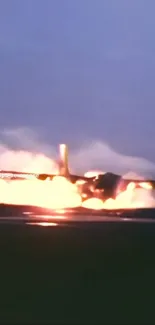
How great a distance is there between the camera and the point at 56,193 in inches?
2459

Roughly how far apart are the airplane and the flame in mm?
317

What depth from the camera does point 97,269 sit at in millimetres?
15992

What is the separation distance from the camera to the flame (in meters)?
57.2

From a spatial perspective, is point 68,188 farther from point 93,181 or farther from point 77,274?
point 77,274

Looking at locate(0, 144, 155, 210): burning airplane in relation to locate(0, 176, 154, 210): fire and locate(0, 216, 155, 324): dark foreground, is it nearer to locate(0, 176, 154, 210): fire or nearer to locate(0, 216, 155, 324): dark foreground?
locate(0, 176, 154, 210): fire

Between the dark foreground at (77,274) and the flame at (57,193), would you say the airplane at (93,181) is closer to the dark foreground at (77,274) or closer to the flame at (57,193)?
the flame at (57,193)

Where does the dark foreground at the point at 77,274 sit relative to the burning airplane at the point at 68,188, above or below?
below

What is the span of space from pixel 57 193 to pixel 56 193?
0.32 meters

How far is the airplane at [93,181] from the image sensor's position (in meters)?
64.6

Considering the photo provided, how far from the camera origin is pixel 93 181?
69.2 m

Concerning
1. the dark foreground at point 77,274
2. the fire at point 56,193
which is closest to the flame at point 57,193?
the fire at point 56,193

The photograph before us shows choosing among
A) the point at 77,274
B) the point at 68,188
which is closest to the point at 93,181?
the point at 68,188

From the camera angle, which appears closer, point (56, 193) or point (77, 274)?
point (77, 274)

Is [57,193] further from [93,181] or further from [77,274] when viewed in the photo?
[77,274]
